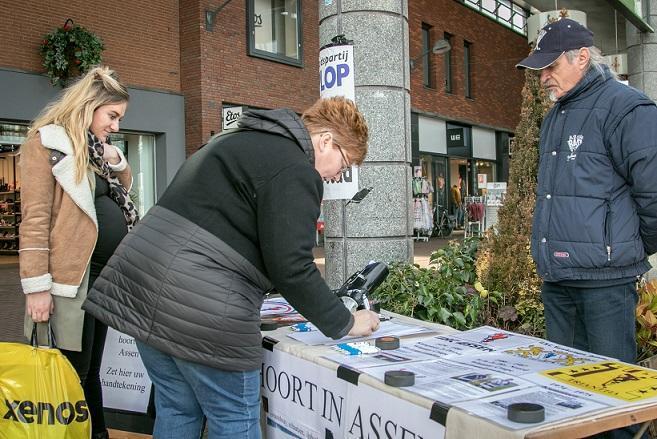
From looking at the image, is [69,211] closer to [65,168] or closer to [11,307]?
[65,168]

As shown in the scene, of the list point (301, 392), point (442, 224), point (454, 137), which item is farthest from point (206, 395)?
point (454, 137)

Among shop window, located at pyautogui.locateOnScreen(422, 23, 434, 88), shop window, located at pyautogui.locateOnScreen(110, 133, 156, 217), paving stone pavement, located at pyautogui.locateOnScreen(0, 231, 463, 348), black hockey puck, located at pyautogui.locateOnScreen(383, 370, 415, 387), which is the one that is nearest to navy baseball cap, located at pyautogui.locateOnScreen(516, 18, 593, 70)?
black hockey puck, located at pyautogui.locateOnScreen(383, 370, 415, 387)

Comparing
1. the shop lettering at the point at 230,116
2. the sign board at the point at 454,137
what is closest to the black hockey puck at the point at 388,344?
the shop lettering at the point at 230,116

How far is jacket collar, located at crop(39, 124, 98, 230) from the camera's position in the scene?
2910 millimetres

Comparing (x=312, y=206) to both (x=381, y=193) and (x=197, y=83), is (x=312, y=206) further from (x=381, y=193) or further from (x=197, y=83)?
(x=197, y=83)

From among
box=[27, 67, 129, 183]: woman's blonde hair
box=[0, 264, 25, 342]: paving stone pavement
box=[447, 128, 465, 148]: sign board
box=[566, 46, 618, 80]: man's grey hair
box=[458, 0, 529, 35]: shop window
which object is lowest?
box=[0, 264, 25, 342]: paving stone pavement

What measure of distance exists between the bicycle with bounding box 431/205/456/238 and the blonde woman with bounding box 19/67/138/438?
750 inches

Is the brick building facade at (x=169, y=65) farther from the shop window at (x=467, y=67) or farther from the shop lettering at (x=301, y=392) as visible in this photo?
the shop lettering at (x=301, y=392)

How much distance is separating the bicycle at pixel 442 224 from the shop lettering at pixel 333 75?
55.6ft

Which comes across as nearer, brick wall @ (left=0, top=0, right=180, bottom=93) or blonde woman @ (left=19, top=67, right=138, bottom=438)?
blonde woman @ (left=19, top=67, right=138, bottom=438)

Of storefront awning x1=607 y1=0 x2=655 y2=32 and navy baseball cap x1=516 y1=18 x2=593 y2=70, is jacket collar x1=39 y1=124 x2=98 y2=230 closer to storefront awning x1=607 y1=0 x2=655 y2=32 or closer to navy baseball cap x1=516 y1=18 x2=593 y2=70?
navy baseball cap x1=516 y1=18 x2=593 y2=70

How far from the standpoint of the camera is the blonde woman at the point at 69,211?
2.88 metres

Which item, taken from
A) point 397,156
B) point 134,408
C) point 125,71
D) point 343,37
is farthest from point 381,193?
point 125,71

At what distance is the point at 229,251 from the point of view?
2.03 m
